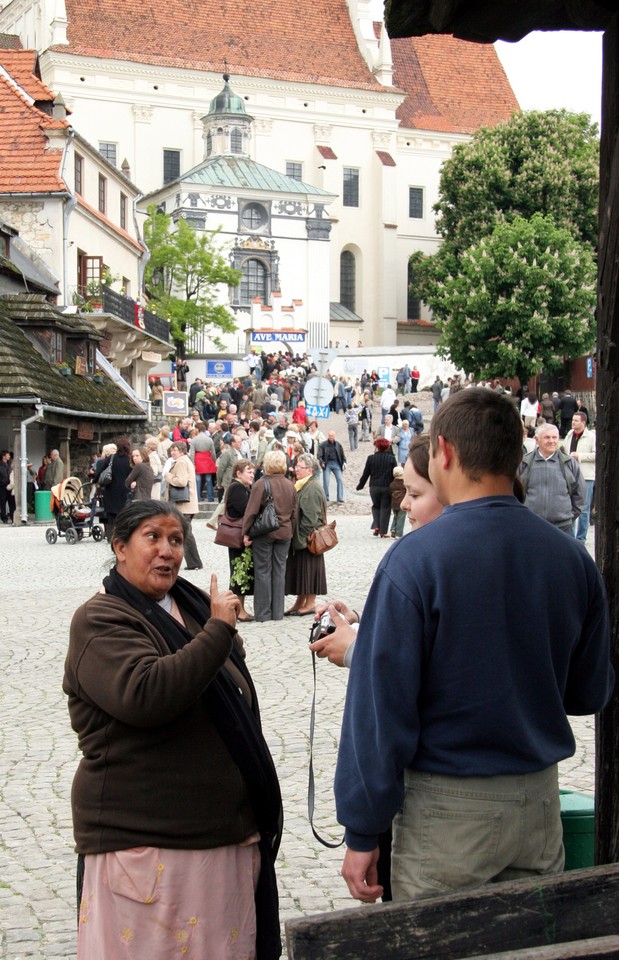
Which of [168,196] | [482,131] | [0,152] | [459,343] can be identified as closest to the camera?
[0,152]

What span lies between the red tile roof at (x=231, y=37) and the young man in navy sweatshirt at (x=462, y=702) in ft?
254

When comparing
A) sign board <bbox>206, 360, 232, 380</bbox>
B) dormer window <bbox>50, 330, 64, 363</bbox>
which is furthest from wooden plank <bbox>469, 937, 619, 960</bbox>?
sign board <bbox>206, 360, 232, 380</bbox>

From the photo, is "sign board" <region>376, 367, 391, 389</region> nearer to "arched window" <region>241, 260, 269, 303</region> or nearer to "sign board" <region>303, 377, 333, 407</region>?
"arched window" <region>241, 260, 269, 303</region>

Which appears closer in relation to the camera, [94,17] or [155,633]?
[155,633]

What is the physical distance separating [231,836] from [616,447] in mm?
1416

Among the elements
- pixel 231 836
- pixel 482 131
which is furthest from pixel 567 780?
pixel 482 131

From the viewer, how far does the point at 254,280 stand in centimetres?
7212

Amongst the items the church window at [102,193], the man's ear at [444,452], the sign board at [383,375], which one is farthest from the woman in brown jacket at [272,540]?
the sign board at [383,375]

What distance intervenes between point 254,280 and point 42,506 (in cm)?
4500

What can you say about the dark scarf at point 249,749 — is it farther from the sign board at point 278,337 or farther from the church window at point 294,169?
the church window at point 294,169

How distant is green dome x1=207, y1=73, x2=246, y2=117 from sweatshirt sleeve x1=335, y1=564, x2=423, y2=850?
77393 mm

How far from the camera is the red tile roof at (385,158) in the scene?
273 feet

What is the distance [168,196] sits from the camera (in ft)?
236

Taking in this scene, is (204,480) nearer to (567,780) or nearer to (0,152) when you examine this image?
(0,152)
